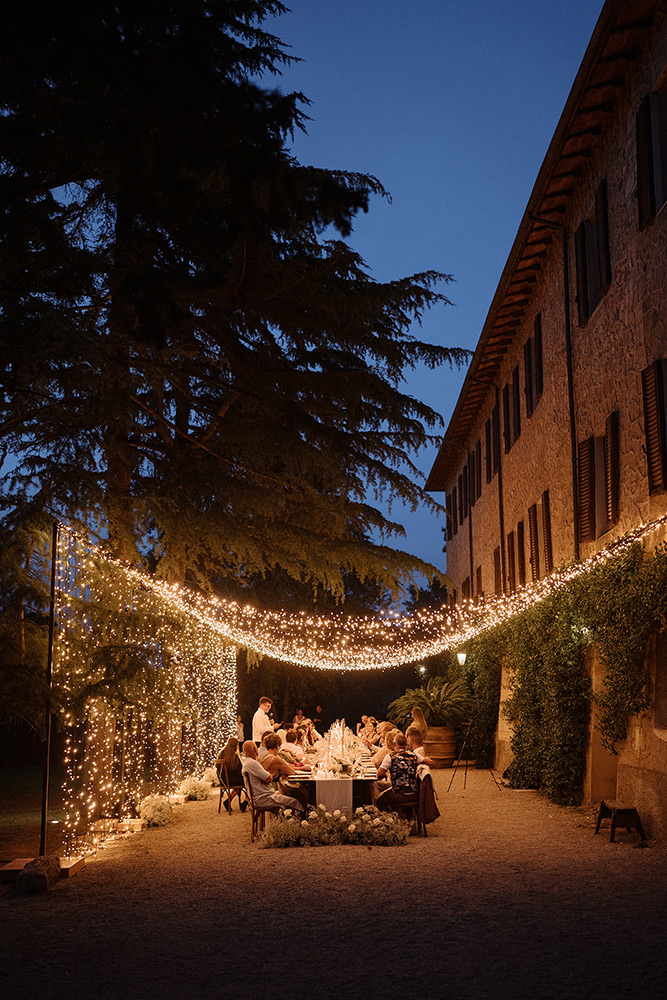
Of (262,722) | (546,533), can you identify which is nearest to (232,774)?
(262,722)

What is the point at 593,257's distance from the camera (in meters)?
12.5

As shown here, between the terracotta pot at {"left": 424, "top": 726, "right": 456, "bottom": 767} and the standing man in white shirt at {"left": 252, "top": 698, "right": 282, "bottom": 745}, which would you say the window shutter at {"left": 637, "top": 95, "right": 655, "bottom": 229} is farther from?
the terracotta pot at {"left": 424, "top": 726, "right": 456, "bottom": 767}

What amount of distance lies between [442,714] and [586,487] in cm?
985

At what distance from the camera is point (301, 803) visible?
1133 centimetres

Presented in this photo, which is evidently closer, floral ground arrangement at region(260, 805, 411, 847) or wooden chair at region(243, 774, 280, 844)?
floral ground arrangement at region(260, 805, 411, 847)

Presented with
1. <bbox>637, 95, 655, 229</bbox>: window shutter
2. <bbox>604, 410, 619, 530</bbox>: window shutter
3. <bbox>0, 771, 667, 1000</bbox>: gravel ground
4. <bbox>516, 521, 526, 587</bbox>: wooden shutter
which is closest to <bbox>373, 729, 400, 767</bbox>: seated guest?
<bbox>0, 771, 667, 1000</bbox>: gravel ground

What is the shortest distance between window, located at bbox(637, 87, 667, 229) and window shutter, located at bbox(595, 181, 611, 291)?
134 centimetres

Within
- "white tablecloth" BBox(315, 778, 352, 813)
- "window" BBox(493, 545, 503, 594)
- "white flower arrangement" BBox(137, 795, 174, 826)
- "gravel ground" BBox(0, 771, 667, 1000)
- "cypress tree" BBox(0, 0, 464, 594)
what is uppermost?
"cypress tree" BBox(0, 0, 464, 594)

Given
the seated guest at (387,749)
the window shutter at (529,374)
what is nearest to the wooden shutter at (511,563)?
the window shutter at (529,374)

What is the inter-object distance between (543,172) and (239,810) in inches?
410

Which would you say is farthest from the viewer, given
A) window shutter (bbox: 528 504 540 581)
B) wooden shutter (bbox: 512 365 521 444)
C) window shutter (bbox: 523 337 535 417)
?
wooden shutter (bbox: 512 365 521 444)

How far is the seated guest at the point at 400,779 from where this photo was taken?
11.0 meters

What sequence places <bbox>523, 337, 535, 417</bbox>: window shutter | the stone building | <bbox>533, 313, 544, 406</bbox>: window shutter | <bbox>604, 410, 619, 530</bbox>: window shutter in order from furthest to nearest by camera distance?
1. <bbox>523, 337, 535, 417</bbox>: window shutter
2. <bbox>533, 313, 544, 406</bbox>: window shutter
3. <bbox>604, 410, 619, 530</bbox>: window shutter
4. the stone building

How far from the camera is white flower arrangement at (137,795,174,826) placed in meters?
12.1
